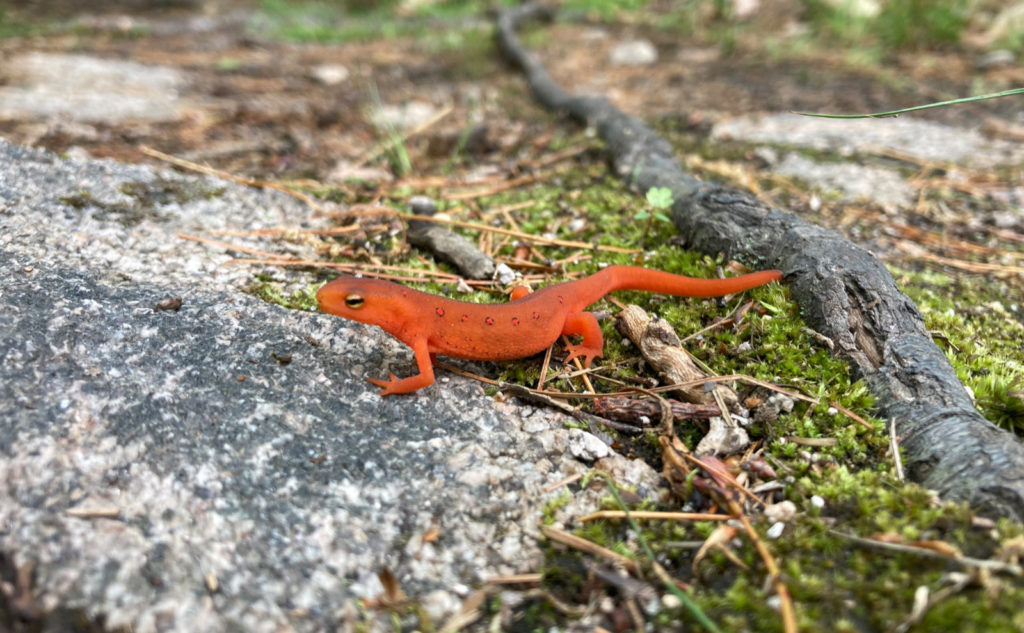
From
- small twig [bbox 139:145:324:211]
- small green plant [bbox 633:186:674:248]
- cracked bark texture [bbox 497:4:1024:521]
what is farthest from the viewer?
small twig [bbox 139:145:324:211]

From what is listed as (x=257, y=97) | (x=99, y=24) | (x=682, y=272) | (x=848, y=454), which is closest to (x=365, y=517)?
(x=848, y=454)

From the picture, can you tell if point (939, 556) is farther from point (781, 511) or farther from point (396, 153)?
point (396, 153)

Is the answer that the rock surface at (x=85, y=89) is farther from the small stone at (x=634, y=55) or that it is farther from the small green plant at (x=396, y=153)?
the small stone at (x=634, y=55)

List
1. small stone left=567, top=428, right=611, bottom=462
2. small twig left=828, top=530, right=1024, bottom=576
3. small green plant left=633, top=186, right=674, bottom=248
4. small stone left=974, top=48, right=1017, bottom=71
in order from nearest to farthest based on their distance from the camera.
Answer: small twig left=828, top=530, right=1024, bottom=576
small stone left=567, top=428, right=611, bottom=462
small green plant left=633, top=186, right=674, bottom=248
small stone left=974, top=48, right=1017, bottom=71

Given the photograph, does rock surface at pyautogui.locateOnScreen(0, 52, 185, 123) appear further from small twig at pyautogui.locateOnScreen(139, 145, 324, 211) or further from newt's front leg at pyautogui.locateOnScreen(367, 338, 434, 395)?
newt's front leg at pyautogui.locateOnScreen(367, 338, 434, 395)

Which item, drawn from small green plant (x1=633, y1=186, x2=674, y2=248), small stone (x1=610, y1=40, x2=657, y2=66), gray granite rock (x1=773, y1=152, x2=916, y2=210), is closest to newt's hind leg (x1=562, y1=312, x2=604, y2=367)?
small green plant (x1=633, y1=186, x2=674, y2=248)

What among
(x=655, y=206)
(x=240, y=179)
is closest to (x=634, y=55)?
(x=655, y=206)

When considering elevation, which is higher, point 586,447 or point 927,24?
point 927,24
